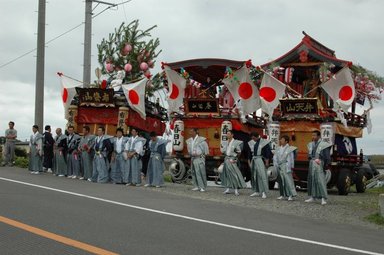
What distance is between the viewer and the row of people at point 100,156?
16.4 meters

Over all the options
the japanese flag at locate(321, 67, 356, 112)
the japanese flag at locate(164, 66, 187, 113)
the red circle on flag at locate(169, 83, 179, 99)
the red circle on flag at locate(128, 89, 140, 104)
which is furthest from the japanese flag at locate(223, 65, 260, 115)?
the red circle on flag at locate(128, 89, 140, 104)

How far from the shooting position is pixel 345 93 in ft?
58.2

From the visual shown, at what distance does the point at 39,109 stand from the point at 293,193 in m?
12.7

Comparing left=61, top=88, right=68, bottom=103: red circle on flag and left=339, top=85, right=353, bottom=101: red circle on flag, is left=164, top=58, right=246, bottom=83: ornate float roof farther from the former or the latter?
left=61, top=88, right=68, bottom=103: red circle on flag

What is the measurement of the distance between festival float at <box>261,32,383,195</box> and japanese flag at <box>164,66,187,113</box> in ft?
11.1

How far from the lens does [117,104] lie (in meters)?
21.6

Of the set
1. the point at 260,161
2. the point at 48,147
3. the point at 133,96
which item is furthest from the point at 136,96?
the point at 260,161

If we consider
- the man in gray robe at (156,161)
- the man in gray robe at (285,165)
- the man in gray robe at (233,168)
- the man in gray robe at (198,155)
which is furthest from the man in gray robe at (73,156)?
the man in gray robe at (285,165)

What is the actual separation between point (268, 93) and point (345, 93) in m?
2.70

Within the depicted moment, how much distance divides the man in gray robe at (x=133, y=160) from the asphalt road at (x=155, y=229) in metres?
4.24

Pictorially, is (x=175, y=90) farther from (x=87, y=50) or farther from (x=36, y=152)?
(x=36, y=152)

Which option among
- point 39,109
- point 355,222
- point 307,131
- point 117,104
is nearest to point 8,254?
point 355,222

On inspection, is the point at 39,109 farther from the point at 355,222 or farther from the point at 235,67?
the point at 355,222

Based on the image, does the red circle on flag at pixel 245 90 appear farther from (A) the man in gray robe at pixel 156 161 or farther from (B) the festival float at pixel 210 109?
(A) the man in gray robe at pixel 156 161
